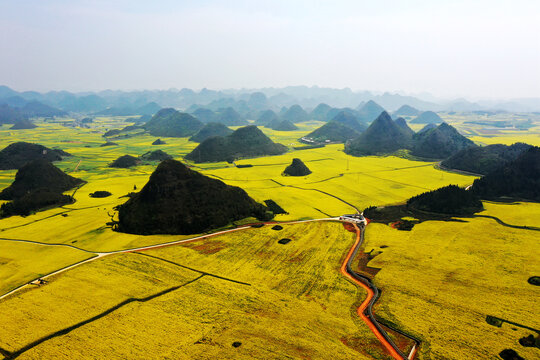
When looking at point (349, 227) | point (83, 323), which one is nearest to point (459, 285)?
point (349, 227)

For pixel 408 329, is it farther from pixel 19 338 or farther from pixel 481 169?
pixel 481 169

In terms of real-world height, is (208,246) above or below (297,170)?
below

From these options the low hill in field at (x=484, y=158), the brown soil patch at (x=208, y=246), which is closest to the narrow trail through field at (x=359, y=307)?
the brown soil patch at (x=208, y=246)

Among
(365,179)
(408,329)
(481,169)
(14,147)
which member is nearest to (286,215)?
(408,329)

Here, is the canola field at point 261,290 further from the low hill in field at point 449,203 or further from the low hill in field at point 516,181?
the low hill in field at point 516,181

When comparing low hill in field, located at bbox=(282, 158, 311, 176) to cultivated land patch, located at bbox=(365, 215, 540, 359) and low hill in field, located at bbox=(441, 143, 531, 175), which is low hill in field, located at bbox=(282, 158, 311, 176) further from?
low hill in field, located at bbox=(441, 143, 531, 175)

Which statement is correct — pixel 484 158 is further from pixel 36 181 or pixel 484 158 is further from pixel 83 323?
pixel 36 181
